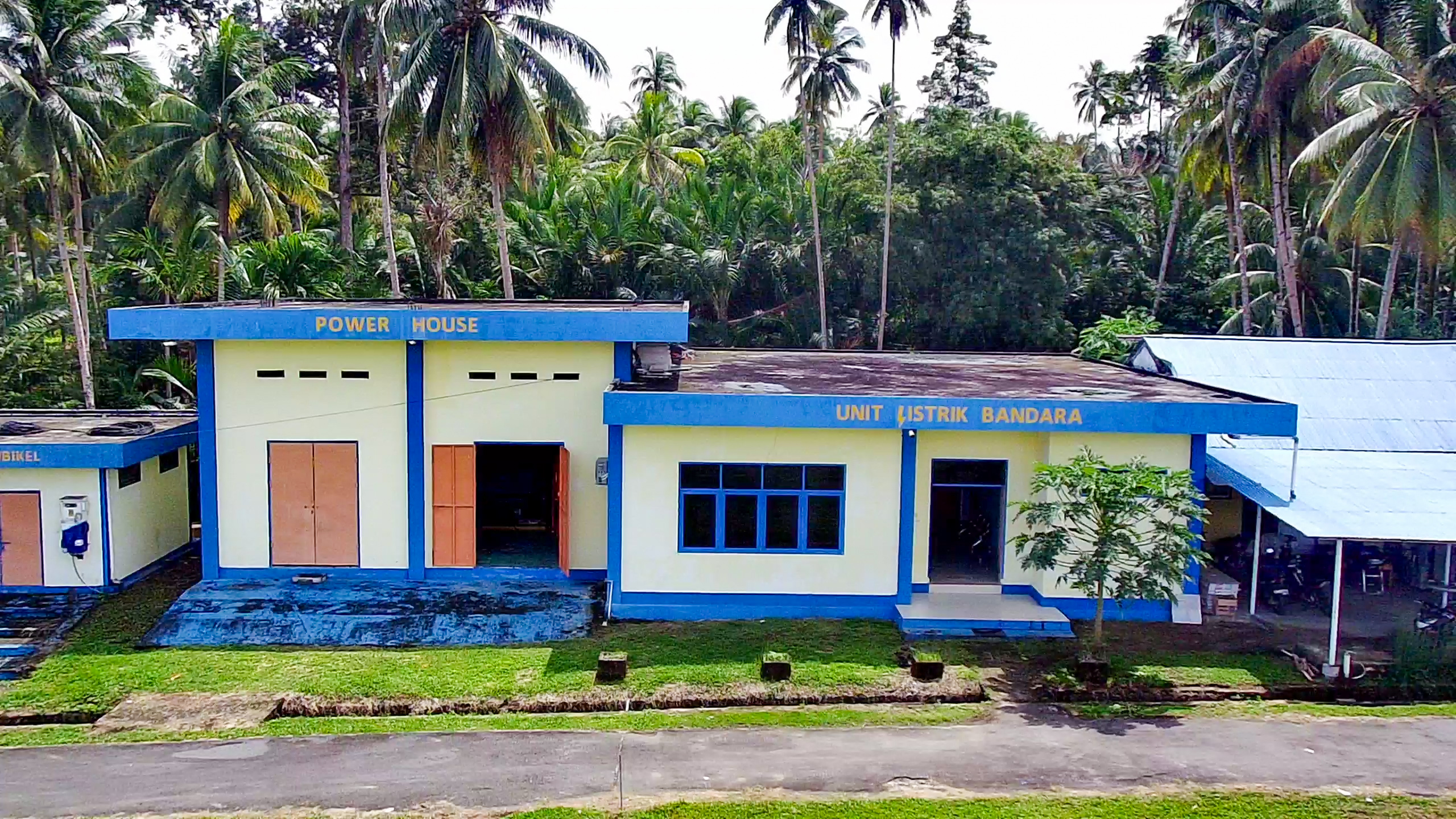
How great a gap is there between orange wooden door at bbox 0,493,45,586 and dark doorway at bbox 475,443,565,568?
6210mm

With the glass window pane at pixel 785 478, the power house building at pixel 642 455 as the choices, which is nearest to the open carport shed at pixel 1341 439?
the power house building at pixel 642 455

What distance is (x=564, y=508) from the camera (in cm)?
1642

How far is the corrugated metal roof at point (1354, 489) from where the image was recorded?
13.6 m

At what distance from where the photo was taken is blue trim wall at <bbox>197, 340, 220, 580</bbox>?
53.1ft

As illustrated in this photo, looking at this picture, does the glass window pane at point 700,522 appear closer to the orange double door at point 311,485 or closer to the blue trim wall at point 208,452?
the orange double door at point 311,485

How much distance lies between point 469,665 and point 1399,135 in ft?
74.7

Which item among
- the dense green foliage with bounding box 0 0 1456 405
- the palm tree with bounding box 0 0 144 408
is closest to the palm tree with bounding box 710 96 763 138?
the dense green foliage with bounding box 0 0 1456 405

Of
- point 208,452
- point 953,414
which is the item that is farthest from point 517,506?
point 953,414

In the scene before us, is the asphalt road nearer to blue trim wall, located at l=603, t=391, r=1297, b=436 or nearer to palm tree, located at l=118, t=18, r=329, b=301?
blue trim wall, located at l=603, t=391, r=1297, b=436

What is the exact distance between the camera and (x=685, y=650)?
45.3ft

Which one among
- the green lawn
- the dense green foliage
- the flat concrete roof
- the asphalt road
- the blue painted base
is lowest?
the asphalt road

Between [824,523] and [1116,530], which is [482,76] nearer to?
[824,523]

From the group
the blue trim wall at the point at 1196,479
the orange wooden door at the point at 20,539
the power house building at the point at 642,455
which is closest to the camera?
the power house building at the point at 642,455

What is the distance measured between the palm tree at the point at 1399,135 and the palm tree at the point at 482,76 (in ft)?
57.0
